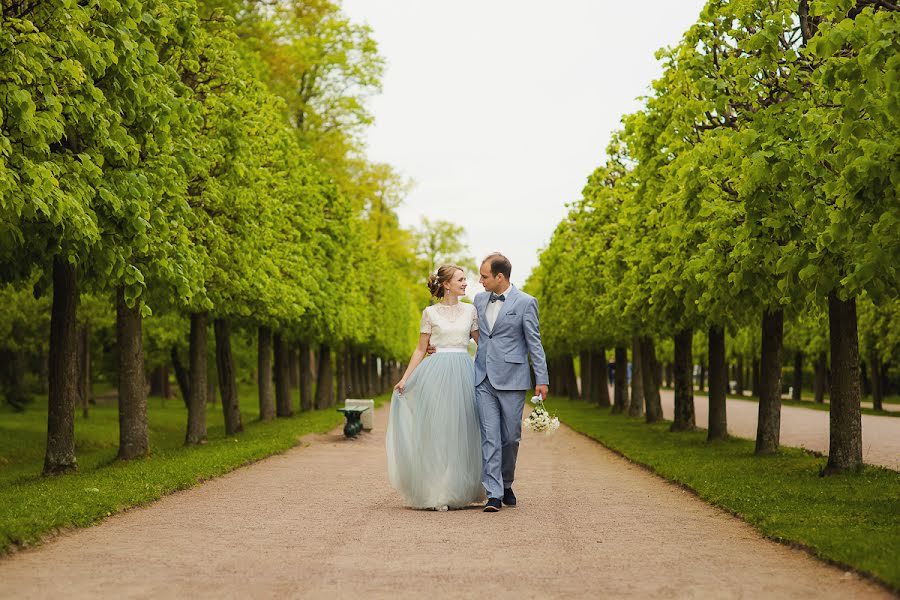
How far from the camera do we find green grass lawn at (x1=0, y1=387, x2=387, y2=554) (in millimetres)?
10195

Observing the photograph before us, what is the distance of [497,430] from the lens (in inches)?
444

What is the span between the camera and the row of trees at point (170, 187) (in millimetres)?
12398

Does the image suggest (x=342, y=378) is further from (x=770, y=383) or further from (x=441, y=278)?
(x=441, y=278)

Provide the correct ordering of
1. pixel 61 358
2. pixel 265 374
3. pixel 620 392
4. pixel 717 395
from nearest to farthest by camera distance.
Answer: pixel 61 358 → pixel 717 395 → pixel 265 374 → pixel 620 392

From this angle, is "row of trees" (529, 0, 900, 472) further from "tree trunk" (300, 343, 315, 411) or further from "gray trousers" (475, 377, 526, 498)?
"tree trunk" (300, 343, 315, 411)

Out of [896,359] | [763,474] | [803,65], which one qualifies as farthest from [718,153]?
[896,359]

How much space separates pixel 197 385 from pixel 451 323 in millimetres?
13003

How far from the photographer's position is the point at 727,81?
1459 centimetres

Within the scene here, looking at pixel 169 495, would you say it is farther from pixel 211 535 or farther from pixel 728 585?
pixel 728 585

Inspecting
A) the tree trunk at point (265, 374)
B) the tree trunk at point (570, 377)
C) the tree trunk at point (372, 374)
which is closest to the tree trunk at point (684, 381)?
the tree trunk at point (265, 374)

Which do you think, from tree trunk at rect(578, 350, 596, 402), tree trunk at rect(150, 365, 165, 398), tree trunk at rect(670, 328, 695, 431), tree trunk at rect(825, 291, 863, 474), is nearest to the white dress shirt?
tree trunk at rect(825, 291, 863, 474)

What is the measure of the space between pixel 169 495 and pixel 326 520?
124 inches

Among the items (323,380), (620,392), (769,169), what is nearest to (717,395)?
(769,169)

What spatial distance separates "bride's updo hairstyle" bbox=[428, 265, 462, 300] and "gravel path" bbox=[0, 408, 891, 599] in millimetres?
2270
